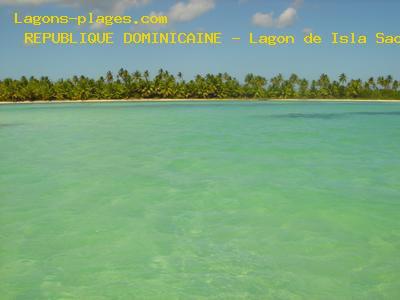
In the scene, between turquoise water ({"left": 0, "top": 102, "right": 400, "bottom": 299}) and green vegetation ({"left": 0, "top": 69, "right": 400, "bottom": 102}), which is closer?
turquoise water ({"left": 0, "top": 102, "right": 400, "bottom": 299})

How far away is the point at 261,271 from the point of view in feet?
15.1

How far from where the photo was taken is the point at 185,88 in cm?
8588

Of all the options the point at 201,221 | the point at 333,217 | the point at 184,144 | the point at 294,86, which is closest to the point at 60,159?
the point at 184,144

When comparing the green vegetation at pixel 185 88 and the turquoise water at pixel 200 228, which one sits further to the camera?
the green vegetation at pixel 185 88

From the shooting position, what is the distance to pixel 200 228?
6.06 metres

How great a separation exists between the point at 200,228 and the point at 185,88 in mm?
80962

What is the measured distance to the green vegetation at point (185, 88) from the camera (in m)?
80.2

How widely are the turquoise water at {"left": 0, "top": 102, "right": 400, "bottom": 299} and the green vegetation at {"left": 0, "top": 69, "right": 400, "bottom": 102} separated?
7217 cm

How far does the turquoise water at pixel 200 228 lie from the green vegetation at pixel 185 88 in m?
72.2

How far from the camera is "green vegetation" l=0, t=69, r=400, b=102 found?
80250mm

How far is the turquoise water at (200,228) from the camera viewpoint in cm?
431

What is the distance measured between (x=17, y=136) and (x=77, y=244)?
15.8 metres

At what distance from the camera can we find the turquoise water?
431 centimetres

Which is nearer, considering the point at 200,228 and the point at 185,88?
the point at 200,228
